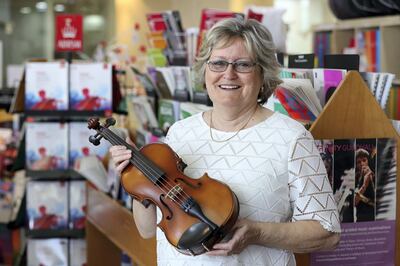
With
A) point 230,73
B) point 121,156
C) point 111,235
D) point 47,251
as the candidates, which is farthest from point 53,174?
point 230,73

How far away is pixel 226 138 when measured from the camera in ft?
5.81

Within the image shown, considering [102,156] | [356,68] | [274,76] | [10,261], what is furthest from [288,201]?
[10,261]

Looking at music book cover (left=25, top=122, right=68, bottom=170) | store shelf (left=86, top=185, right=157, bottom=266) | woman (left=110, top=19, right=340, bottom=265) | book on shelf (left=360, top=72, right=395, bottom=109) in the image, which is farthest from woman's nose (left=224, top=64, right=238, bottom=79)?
music book cover (left=25, top=122, right=68, bottom=170)

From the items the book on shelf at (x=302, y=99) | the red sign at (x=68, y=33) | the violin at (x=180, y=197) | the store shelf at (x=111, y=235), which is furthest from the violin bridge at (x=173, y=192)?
the red sign at (x=68, y=33)

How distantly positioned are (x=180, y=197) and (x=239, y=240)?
17 centimetres

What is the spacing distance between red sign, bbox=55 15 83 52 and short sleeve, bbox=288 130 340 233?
9.22 ft

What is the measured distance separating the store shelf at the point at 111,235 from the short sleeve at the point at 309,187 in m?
1.13

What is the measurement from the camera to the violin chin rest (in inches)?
61.4

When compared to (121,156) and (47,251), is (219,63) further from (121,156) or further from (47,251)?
(47,251)

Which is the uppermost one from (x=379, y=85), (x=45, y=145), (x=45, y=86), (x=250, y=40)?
(x=250, y=40)

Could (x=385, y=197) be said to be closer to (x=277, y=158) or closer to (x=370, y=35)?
(x=277, y=158)

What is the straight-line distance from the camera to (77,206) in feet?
13.6

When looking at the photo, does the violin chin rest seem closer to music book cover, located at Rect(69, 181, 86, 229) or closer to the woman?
the woman

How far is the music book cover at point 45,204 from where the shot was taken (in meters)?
4.07
